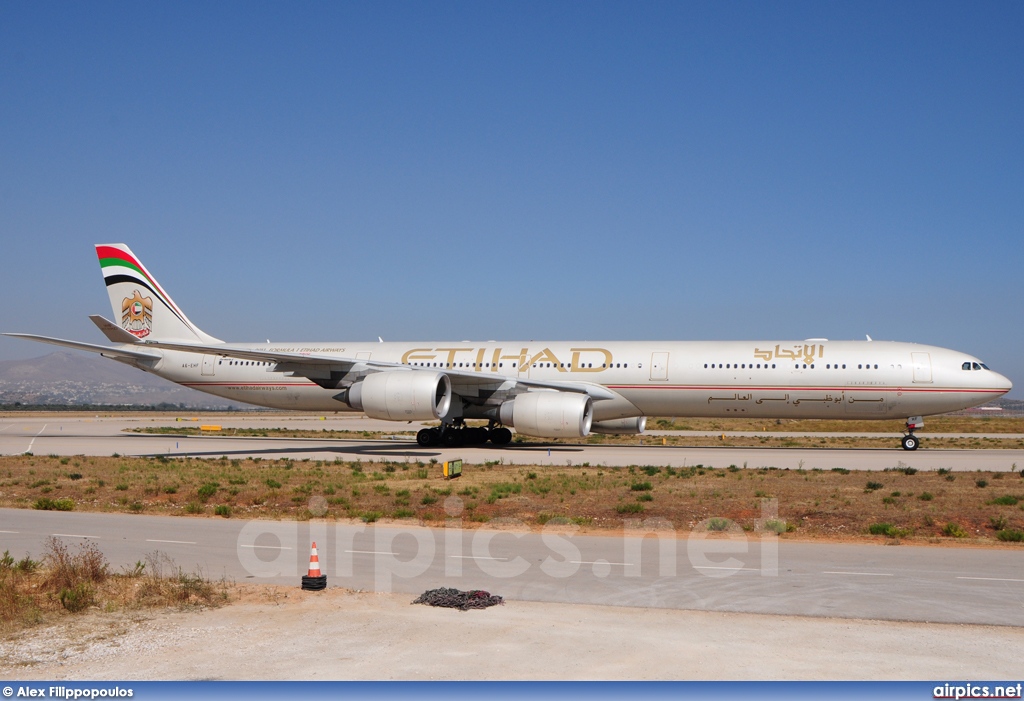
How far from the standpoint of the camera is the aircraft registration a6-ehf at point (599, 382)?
3086cm

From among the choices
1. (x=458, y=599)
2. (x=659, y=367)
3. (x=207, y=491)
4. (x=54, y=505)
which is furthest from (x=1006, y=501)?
(x=54, y=505)

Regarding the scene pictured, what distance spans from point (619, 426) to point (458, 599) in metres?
25.4

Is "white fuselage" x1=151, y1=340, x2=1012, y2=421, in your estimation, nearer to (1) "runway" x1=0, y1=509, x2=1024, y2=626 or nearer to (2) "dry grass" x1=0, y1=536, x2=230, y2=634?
(1) "runway" x1=0, y1=509, x2=1024, y2=626

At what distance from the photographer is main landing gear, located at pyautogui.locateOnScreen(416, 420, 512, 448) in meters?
34.6

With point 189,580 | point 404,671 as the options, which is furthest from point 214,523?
point 404,671

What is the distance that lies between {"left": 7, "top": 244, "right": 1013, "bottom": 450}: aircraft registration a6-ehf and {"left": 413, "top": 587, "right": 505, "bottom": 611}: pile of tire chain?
66.4 ft

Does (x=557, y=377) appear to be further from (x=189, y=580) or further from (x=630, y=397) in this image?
(x=189, y=580)

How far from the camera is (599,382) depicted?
34.2 meters

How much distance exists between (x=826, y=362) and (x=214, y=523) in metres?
22.7

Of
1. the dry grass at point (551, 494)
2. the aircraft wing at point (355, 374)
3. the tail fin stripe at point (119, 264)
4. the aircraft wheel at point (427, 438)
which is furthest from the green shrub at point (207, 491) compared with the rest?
the tail fin stripe at point (119, 264)

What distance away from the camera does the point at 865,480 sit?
22609mm

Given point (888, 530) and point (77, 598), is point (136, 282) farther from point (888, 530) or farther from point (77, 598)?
point (888, 530)

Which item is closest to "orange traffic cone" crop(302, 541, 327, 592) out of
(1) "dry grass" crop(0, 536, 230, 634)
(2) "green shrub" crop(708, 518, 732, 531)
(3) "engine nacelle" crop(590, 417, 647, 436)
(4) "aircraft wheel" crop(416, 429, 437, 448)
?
(1) "dry grass" crop(0, 536, 230, 634)

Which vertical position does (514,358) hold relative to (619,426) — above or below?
above
